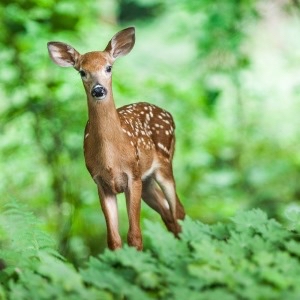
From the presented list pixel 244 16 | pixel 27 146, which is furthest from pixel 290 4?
pixel 27 146

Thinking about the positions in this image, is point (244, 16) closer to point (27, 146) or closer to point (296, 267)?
point (27, 146)

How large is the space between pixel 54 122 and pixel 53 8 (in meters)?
0.81

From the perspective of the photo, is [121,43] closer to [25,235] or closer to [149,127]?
[149,127]

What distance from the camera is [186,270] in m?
1.86

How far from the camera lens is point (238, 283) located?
1750mm

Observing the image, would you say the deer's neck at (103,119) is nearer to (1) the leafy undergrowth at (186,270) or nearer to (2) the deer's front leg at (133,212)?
(2) the deer's front leg at (133,212)

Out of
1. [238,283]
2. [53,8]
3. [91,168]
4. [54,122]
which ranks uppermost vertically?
[53,8]

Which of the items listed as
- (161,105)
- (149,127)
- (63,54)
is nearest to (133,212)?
(149,127)

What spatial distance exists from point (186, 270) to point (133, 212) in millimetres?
699

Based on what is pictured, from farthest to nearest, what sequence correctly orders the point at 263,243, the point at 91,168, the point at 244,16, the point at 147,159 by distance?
the point at 244,16, the point at 147,159, the point at 91,168, the point at 263,243

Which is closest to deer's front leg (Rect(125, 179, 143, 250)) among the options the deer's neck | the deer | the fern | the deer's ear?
the deer

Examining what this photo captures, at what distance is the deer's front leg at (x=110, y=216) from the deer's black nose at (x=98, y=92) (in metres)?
0.33

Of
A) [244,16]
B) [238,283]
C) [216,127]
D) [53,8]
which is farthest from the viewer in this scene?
[216,127]

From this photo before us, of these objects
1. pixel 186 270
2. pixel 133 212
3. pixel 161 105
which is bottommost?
pixel 186 270
